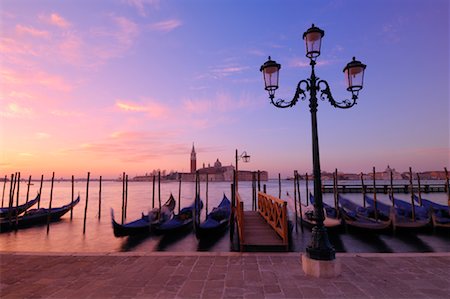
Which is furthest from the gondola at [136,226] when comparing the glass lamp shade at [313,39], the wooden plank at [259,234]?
the glass lamp shade at [313,39]

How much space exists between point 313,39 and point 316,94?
39.4 inches

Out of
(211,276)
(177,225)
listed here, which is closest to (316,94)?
→ (211,276)

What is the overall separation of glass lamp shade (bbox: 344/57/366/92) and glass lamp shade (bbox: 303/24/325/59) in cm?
67

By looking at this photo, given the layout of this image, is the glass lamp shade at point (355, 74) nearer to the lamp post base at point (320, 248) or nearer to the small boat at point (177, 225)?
the lamp post base at point (320, 248)

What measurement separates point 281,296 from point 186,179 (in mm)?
175015

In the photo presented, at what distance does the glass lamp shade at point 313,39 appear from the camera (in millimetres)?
4766

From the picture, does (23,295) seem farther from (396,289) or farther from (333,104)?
(333,104)

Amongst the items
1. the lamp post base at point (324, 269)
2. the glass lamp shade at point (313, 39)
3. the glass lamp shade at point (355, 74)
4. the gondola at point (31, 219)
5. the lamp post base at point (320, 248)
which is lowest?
the gondola at point (31, 219)

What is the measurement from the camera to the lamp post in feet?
15.0

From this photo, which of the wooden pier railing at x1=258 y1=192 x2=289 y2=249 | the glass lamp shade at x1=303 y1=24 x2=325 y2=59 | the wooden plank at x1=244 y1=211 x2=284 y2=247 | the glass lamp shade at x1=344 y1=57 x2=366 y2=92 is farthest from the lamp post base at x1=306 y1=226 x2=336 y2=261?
the glass lamp shade at x1=303 y1=24 x2=325 y2=59

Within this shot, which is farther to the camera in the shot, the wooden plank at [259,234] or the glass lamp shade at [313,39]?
the wooden plank at [259,234]

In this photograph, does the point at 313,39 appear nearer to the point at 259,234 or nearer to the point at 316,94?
the point at 316,94

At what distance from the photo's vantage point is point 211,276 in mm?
4602

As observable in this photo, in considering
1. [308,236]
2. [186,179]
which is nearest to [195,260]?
[308,236]
